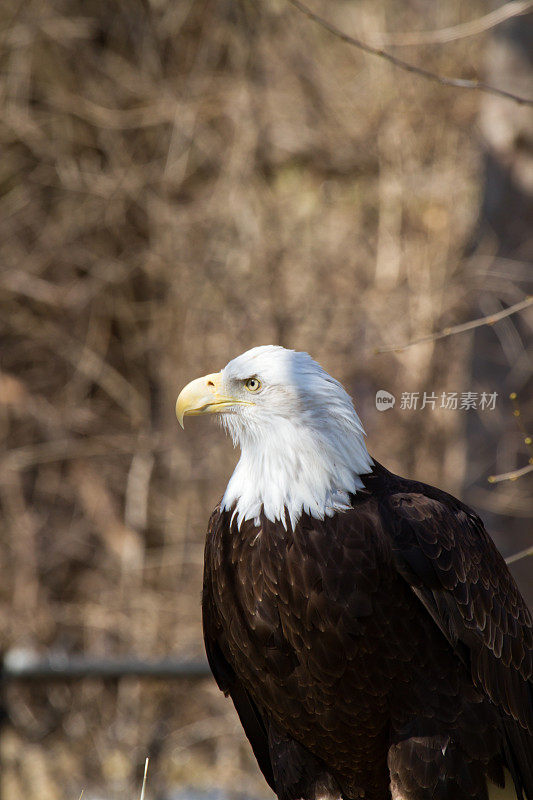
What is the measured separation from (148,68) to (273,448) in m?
5.00

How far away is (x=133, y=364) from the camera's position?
698cm

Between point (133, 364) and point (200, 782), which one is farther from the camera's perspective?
point (133, 364)

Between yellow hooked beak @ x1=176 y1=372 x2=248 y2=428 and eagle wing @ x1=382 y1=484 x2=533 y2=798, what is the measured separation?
1.80 ft

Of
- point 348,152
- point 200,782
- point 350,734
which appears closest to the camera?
point 350,734

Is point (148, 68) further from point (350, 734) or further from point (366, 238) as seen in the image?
point (350, 734)

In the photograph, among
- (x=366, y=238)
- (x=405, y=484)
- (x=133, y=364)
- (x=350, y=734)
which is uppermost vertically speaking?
(x=366, y=238)

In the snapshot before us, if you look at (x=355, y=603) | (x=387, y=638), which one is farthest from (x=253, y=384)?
(x=387, y=638)

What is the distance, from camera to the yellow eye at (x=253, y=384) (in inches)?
101

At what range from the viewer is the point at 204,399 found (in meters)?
2.60

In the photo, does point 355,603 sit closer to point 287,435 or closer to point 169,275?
point 287,435

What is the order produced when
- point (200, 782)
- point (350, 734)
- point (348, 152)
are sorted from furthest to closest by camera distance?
point (348, 152)
point (200, 782)
point (350, 734)

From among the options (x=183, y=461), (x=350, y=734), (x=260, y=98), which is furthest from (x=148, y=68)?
(x=350, y=734)

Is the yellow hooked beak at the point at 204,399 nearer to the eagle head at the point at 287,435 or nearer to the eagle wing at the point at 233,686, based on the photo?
the eagle head at the point at 287,435

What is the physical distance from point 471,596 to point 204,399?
0.92 m
